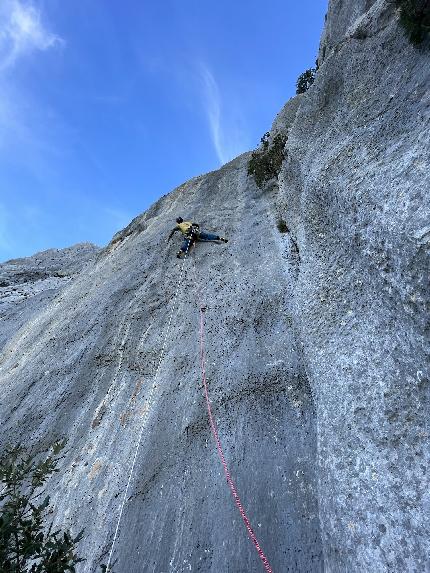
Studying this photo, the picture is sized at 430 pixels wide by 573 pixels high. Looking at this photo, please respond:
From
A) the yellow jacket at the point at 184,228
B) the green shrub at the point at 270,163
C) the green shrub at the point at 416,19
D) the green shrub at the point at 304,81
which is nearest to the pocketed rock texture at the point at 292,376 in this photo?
the green shrub at the point at 416,19

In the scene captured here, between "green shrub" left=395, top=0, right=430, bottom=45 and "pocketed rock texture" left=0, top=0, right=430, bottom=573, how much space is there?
0.48 m

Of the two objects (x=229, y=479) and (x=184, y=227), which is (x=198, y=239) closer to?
(x=184, y=227)

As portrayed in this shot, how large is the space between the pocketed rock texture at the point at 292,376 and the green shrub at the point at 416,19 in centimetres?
48

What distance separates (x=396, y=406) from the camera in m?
7.62

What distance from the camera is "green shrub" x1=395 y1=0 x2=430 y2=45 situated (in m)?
10.7

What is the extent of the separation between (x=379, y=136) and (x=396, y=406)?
21.5 ft

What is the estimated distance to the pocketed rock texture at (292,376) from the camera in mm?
7371

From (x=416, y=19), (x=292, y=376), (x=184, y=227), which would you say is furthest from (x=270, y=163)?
(x=292, y=376)

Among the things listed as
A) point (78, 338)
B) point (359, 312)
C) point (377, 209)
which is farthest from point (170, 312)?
point (377, 209)

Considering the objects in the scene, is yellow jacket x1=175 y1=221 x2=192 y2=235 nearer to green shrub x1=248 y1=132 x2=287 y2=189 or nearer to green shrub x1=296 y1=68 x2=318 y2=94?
green shrub x1=248 y1=132 x2=287 y2=189

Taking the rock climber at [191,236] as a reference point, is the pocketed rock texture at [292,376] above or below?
below

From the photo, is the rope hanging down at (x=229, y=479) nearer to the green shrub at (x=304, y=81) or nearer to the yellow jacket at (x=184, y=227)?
the yellow jacket at (x=184, y=227)

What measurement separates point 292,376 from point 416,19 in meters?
9.66

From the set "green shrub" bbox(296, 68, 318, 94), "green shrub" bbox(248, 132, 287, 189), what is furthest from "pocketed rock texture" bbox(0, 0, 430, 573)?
"green shrub" bbox(296, 68, 318, 94)
